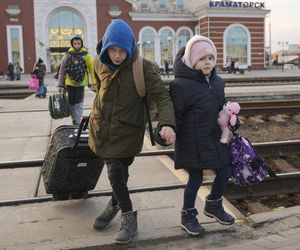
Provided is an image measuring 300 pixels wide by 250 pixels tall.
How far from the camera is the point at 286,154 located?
26.8ft

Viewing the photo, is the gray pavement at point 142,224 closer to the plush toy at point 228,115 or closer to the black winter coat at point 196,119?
the black winter coat at point 196,119

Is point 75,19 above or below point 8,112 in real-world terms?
above

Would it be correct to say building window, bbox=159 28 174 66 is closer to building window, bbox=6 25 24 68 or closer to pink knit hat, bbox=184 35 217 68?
building window, bbox=6 25 24 68

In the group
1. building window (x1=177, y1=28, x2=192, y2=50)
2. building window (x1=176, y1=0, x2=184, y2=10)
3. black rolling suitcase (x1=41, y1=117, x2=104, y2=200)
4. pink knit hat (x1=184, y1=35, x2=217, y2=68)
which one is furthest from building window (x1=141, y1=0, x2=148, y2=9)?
pink knit hat (x1=184, y1=35, x2=217, y2=68)

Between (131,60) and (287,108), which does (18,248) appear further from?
(287,108)

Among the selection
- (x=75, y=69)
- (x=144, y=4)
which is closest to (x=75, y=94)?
(x=75, y=69)

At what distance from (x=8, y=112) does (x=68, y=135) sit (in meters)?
9.52

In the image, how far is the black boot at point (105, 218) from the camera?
4.54 metres

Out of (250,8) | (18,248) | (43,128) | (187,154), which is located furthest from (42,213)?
(250,8)

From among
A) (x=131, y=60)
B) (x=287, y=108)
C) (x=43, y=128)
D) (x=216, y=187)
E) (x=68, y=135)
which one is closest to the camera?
(x=131, y=60)

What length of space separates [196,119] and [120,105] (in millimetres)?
679

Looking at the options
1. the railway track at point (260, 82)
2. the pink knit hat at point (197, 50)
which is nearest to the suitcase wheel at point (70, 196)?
the pink knit hat at point (197, 50)

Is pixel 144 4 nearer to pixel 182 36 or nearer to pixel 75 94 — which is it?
pixel 182 36

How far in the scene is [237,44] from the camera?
5916 centimetres
